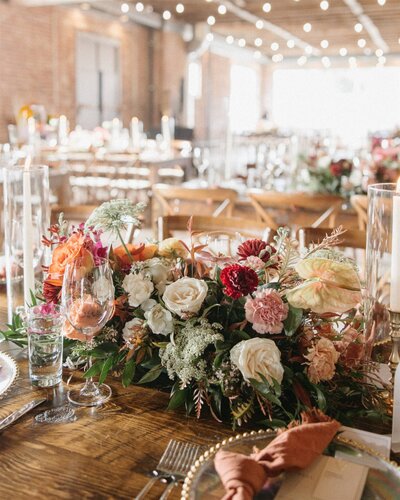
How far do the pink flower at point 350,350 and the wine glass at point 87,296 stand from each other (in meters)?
0.39

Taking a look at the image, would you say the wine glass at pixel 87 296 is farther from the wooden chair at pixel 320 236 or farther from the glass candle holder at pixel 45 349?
the wooden chair at pixel 320 236

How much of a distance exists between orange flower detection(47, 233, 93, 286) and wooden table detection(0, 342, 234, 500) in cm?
20

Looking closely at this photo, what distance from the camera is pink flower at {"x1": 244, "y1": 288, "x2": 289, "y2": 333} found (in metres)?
0.97

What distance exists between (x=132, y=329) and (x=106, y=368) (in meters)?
0.08

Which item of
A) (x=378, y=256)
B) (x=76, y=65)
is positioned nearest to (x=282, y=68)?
(x=76, y=65)

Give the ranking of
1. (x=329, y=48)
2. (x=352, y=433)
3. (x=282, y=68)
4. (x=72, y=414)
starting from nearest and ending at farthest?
(x=352, y=433) < (x=72, y=414) < (x=329, y=48) < (x=282, y=68)

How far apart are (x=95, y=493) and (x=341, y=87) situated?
21.1 m

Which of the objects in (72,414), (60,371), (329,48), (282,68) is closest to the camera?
(72,414)

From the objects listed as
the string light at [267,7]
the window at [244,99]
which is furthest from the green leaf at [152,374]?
the window at [244,99]

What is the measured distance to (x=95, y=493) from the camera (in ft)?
2.64

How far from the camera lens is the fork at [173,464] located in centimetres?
82

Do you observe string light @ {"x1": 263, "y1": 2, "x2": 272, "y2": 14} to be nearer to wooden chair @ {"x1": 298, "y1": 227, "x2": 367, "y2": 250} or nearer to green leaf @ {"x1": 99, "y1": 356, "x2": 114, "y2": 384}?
wooden chair @ {"x1": 298, "y1": 227, "x2": 367, "y2": 250}

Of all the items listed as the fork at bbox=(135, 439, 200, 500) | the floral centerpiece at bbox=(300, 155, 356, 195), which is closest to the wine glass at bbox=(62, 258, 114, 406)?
the fork at bbox=(135, 439, 200, 500)

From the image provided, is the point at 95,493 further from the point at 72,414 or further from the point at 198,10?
the point at 198,10
